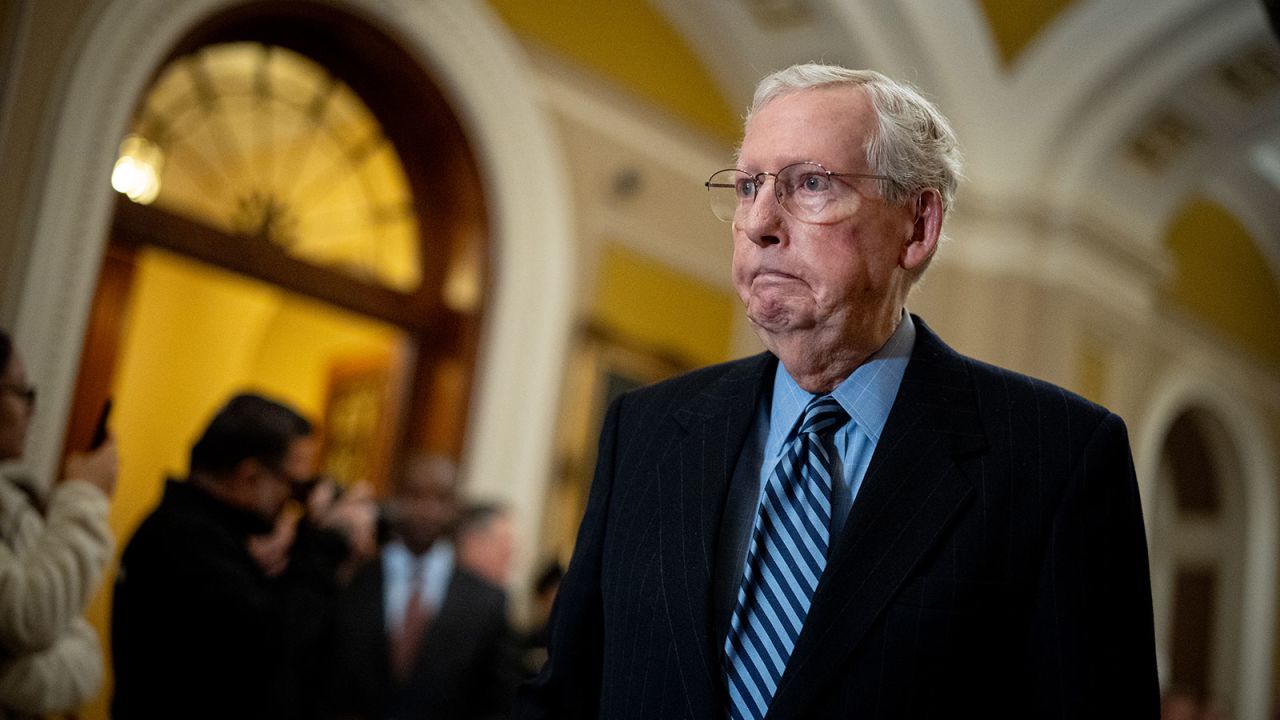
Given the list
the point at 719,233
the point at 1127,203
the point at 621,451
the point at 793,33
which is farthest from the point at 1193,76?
the point at 621,451

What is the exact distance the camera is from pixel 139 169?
206 inches

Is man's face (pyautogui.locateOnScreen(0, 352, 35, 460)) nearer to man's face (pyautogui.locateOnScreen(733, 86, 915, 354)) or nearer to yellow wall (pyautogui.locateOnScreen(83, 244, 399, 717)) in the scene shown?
man's face (pyautogui.locateOnScreen(733, 86, 915, 354))

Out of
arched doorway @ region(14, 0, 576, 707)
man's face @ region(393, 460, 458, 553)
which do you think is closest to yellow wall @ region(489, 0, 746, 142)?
arched doorway @ region(14, 0, 576, 707)

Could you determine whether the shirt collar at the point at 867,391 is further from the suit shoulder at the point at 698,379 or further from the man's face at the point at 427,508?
the man's face at the point at 427,508

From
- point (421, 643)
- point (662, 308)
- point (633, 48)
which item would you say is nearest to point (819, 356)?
point (421, 643)

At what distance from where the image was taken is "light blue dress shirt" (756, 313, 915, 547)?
1.46 metres

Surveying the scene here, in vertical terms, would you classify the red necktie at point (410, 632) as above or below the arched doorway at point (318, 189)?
below

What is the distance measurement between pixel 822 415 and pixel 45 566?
1.79 metres

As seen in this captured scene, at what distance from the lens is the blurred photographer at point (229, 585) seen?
266 centimetres

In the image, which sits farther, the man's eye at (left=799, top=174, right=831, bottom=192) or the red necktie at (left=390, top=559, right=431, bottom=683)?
the red necktie at (left=390, top=559, right=431, bottom=683)

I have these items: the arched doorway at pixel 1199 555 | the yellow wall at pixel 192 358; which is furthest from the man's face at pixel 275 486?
the arched doorway at pixel 1199 555

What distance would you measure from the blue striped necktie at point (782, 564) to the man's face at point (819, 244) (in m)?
0.10

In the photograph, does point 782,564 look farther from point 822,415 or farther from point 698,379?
point 698,379

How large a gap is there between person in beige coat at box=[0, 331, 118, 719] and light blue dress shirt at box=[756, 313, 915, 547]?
66.3 inches
